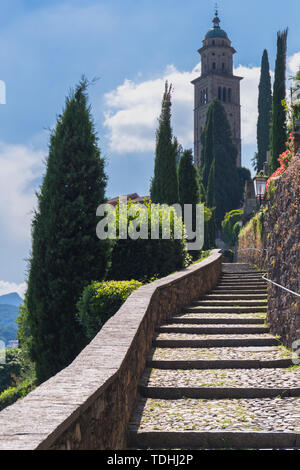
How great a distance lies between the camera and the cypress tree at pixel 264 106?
52.6 meters

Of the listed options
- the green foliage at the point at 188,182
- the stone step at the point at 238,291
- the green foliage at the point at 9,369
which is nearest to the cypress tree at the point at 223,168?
the green foliage at the point at 188,182

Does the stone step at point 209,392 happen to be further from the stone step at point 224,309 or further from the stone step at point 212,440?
the stone step at point 224,309

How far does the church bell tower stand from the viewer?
2953 inches

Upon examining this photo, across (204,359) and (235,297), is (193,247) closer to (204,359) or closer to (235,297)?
(235,297)

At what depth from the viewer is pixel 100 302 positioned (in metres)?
8.17

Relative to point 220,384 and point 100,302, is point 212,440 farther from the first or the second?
point 100,302

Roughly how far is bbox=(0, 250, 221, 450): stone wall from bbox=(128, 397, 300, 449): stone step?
199 mm

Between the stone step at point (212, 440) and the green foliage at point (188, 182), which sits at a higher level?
the green foliage at point (188, 182)

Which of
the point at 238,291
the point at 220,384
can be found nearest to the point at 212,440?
the point at 220,384

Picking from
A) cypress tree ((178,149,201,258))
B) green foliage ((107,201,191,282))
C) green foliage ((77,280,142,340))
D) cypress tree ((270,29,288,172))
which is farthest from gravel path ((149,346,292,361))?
cypress tree ((270,29,288,172))

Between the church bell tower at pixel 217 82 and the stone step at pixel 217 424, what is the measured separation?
71.0 meters

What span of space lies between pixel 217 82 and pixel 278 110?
54318mm

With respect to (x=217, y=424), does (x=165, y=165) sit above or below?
above
